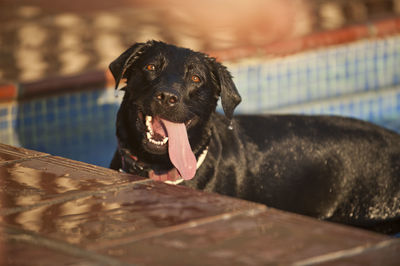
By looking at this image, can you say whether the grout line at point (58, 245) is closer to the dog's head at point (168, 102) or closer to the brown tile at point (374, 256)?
the brown tile at point (374, 256)

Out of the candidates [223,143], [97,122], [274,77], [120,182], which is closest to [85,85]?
[97,122]

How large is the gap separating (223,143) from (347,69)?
4.64m

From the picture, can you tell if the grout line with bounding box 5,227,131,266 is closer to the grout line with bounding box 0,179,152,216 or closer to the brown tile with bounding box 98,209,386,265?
the brown tile with bounding box 98,209,386,265

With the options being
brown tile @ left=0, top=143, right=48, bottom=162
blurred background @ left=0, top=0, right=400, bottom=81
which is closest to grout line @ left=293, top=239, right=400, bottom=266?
brown tile @ left=0, top=143, right=48, bottom=162

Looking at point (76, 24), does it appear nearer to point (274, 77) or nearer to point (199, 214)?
point (274, 77)

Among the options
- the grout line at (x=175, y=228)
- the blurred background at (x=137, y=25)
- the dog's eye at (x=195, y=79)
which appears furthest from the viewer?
the blurred background at (x=137, y=25)

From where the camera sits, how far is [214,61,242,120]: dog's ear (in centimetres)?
459

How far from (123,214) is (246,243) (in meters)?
0.47

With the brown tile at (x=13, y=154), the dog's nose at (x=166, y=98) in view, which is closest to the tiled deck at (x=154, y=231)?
the brown tile at (x=13, y=154)

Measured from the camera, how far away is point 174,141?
4430mm

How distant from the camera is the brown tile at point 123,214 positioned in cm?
229

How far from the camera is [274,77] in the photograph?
8.45m

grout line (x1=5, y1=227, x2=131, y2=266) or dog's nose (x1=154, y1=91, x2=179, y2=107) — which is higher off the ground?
dog's nose (x1=154, y1=91, x2=179, y2=107)

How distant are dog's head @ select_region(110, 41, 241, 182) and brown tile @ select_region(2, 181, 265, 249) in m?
1.58
